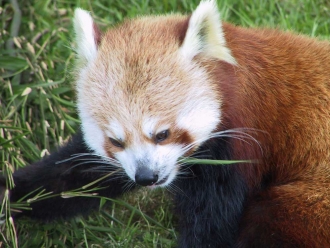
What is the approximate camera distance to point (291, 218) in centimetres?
347

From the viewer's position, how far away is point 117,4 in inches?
217

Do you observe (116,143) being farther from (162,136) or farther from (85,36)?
(85,36)

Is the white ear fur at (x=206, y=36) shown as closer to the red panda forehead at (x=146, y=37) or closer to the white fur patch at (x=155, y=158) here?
the red panda forehead at (x=146, y=37)

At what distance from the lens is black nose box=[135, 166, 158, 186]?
3.40 meters

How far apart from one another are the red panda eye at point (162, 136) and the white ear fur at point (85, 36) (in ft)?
1.90

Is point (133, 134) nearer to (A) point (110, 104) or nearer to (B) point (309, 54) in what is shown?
(A) point (110, 104)

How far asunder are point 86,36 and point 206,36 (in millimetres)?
647

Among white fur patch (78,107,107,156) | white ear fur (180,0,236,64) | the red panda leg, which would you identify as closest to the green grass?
white fur patch (78,107,107,156)

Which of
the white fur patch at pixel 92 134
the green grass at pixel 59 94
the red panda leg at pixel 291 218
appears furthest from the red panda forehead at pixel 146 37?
the red panda leg at pixel 291 218

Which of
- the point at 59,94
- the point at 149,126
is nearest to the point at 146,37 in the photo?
the point at 149,126

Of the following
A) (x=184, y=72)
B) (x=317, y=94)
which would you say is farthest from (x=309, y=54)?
(x=184, y=72)

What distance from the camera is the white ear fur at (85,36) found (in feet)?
11.9

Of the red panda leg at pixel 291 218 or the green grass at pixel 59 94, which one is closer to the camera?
the red panda leg at pixel 291 218

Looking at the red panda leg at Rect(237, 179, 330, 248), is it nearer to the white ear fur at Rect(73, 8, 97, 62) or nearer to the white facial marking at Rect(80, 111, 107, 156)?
the white facial marking at Rect(80, 111, 107, 156)
